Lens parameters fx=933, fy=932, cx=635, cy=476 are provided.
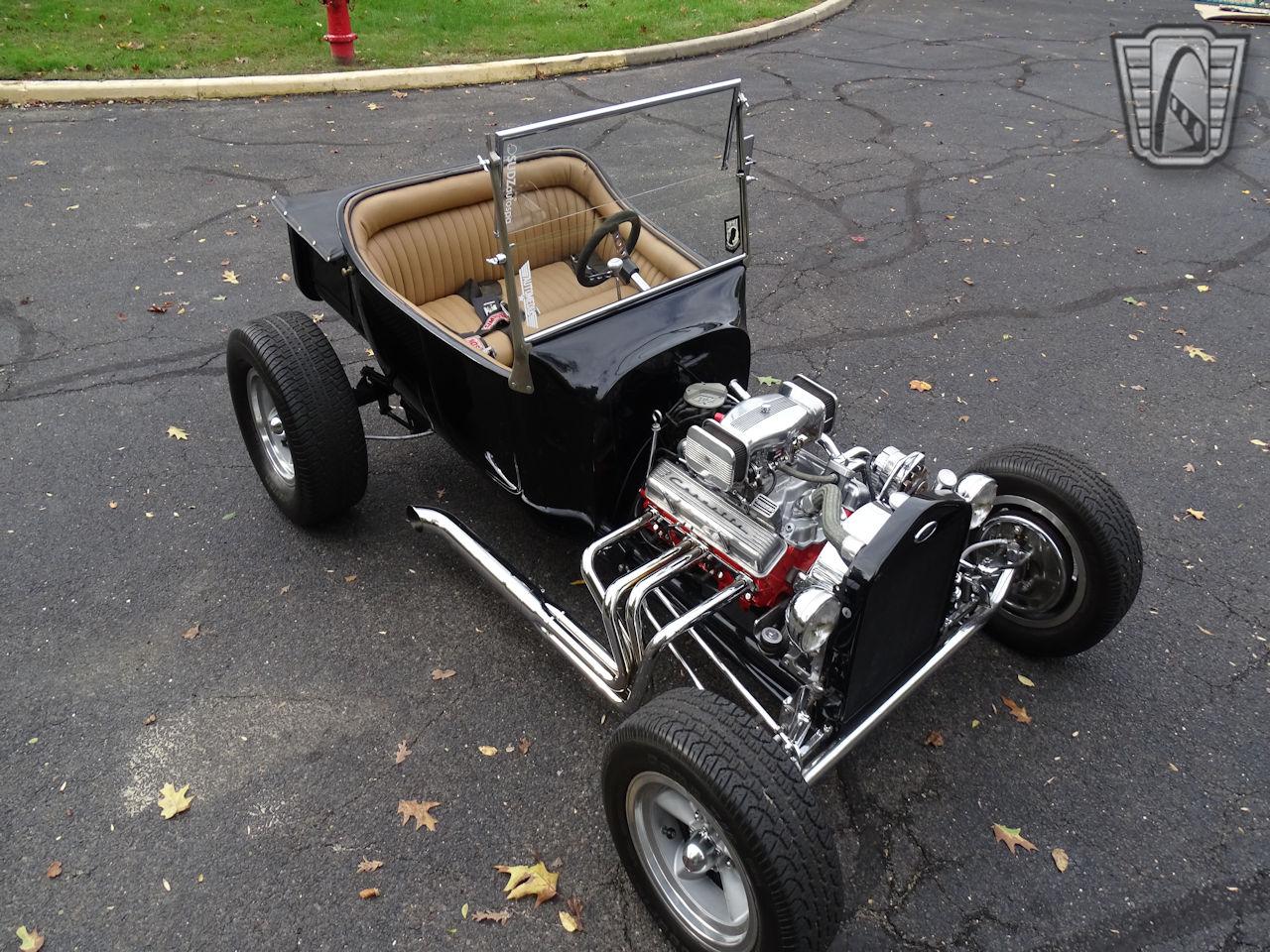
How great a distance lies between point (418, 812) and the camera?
10.0ft

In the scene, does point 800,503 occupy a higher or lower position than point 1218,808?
higher

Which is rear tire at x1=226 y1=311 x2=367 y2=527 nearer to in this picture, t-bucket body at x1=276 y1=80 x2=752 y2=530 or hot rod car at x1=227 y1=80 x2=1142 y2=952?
hot rod car at x1=227 y1=80 x2=1142 y2=952

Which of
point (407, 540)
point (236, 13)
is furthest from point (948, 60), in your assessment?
point (407, 540)

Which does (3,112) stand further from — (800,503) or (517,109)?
(800,503)

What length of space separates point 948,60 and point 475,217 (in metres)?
8.55

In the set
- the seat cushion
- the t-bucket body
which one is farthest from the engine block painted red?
the seat cushion

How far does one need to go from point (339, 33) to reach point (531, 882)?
9.19 m

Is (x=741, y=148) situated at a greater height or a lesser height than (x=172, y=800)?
greater

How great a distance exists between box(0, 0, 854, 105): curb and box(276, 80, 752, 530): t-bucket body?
595 centimetres

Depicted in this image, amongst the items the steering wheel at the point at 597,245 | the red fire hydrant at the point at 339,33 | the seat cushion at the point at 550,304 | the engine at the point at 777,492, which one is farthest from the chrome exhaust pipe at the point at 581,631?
the red fire hydrant at the point at 339,33

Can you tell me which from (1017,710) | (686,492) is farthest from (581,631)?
(1017,710)

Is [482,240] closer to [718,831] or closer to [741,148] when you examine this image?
[741,148]

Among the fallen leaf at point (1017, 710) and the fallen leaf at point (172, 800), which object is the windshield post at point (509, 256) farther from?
the fallen leaf at point (1017, 710)

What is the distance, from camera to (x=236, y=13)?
35.1ft
